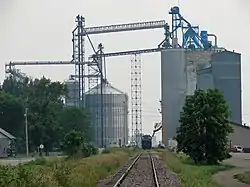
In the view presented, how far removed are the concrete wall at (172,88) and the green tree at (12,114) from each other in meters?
26.0

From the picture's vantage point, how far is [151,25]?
4897 inches

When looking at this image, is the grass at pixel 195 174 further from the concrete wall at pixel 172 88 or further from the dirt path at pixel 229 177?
the concrete wall at pixel 172 88

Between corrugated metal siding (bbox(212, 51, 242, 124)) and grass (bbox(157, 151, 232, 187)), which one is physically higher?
corrugated metal siding (bbox(212, 51, 242, 124))

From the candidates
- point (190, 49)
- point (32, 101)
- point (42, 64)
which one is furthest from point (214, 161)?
point (42, 64)

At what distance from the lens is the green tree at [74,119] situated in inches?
4473

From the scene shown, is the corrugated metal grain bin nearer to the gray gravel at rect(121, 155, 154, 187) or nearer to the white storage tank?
the white storage tank

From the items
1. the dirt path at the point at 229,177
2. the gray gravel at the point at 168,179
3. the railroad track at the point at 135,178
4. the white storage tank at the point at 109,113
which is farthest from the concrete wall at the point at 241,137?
the gray gravel at the point at 168,179

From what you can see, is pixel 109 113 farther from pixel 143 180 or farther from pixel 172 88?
pixel 143 180

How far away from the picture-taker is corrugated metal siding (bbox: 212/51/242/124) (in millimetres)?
109688

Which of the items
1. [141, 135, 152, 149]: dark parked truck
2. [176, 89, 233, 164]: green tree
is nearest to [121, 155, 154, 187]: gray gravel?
[176, 89, 233, 164]: green tree

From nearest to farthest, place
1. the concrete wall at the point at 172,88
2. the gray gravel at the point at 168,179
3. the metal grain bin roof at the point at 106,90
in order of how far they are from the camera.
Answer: the gray gravel at the point at 168,179 → the concrete wall at the point at 172,88 → the metal grain bin roof at the point at 106,90

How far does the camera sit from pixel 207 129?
5428cm

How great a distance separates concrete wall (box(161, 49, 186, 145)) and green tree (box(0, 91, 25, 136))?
2604cm

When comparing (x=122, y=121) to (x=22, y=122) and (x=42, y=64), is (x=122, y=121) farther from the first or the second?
(x=22, y=122)
